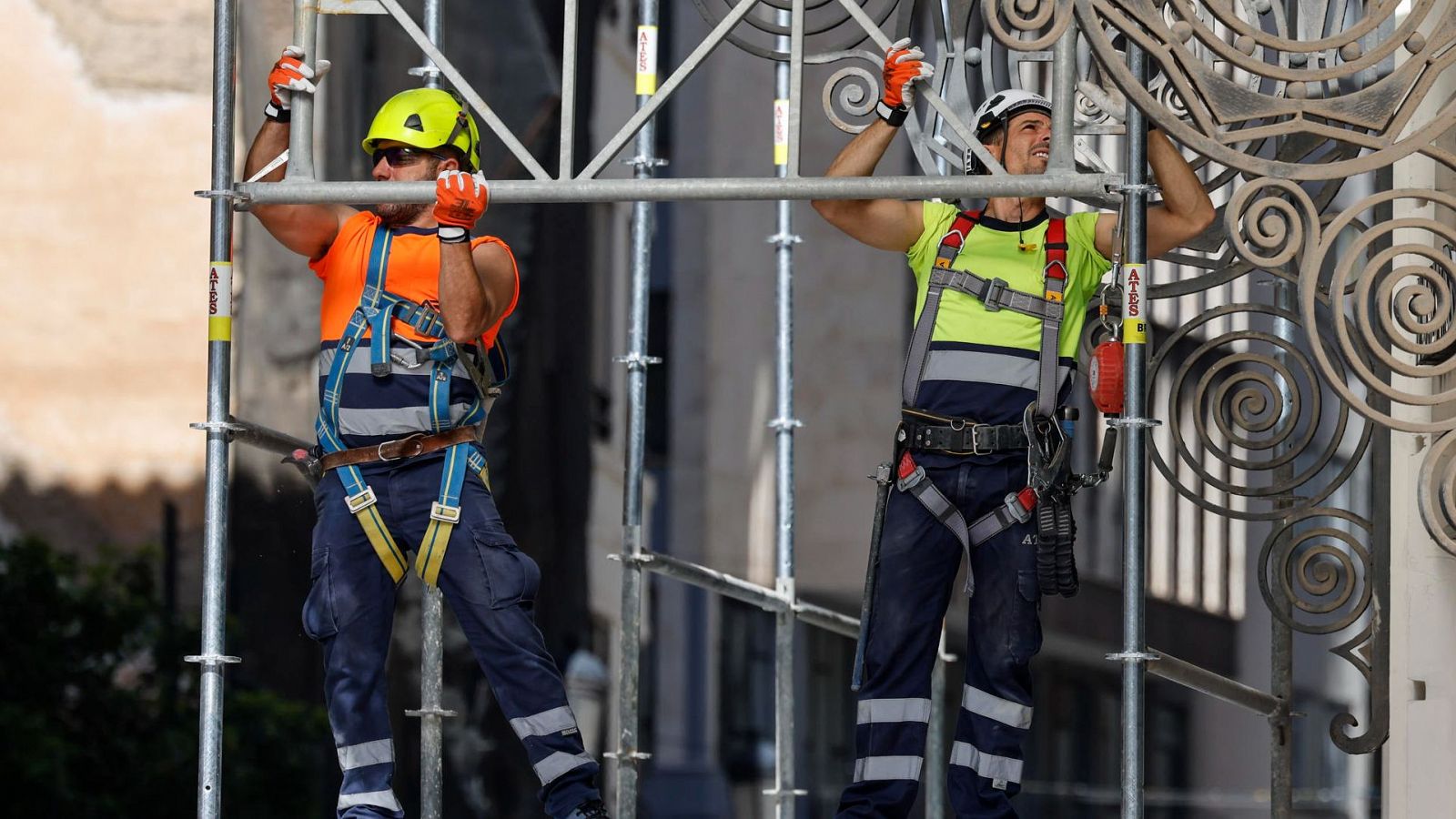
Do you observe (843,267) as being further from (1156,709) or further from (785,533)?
(785,533)

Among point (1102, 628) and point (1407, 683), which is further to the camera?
point (1102, 628)

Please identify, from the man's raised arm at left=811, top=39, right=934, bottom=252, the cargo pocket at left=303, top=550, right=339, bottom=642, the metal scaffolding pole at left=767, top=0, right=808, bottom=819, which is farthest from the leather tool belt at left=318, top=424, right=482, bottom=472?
the metal scaffolding pole at left=767, top=0, right=808, bottom=819

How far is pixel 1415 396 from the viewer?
6.26 metres

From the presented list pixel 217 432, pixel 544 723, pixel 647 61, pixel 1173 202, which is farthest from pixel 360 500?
pixel 1173 202

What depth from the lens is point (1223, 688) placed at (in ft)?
26.0

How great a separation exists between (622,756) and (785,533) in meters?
1.53

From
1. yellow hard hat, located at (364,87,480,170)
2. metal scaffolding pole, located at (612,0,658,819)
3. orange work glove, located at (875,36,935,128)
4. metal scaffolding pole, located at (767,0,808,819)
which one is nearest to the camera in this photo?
orange work glove, located at (875,36,935,128)

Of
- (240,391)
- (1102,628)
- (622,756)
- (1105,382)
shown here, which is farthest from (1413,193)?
(1102,628)

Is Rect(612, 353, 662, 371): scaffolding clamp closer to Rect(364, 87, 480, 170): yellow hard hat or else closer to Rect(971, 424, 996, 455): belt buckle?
Rect(364, 87, 480, 170): yellow hard hat

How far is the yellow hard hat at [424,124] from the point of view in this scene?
7113 mm

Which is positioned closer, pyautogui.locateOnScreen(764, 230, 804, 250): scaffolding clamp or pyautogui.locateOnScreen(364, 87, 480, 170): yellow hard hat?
pyautogui.locateOnScreen(364, 87, 480, 170): yellow hard hat

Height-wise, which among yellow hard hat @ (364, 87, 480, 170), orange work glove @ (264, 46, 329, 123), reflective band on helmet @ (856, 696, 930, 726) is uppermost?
orange work glove @ (264, 46, 329, 123)

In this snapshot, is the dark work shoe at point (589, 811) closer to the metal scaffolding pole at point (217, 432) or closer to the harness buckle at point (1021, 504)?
the metal scaffolding pole at point (217, 432)

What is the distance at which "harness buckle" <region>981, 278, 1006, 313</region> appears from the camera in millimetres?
7059
